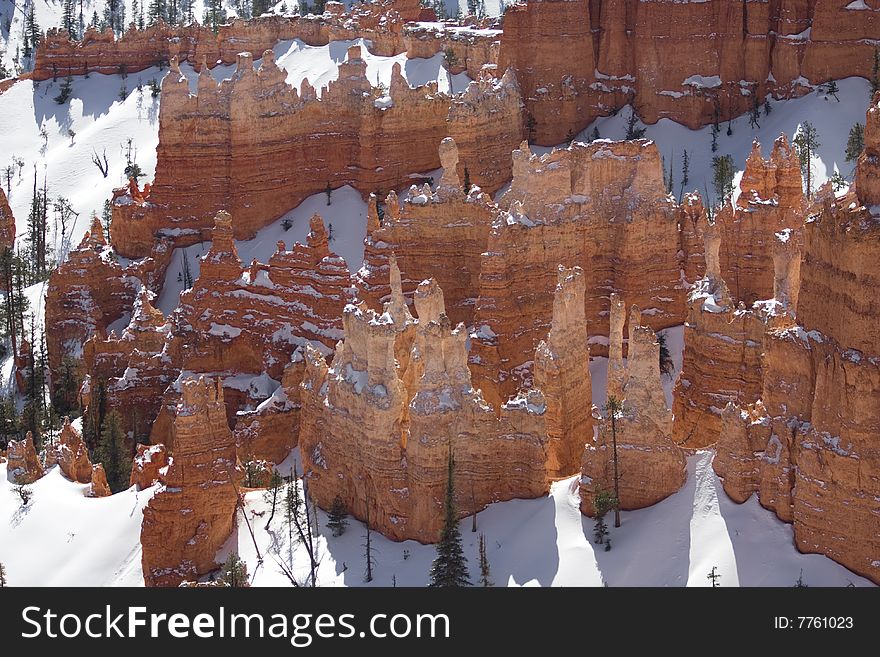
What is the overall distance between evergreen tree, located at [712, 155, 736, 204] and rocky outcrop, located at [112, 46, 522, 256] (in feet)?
27.2

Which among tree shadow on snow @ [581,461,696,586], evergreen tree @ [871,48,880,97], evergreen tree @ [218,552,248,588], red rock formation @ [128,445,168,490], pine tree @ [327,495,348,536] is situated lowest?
red rock formation @ [128,445,168,490]

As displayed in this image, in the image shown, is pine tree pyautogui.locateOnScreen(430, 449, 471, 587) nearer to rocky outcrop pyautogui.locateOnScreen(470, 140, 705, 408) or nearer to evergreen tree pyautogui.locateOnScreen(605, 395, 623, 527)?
evergreen tree pyautogui.locateOnScreen(605, 395, 623, 527)

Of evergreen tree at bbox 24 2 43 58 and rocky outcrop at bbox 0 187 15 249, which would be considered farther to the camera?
evergreen tree at bbox 24 2 43 58

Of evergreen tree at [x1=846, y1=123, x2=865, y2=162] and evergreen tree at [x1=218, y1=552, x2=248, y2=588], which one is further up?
evergreen tree at [x1=846, y1=123, x2=865, y2=162]

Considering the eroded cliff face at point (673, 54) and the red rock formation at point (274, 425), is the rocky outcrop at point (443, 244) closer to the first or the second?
the red rock formation at point (274, 425)

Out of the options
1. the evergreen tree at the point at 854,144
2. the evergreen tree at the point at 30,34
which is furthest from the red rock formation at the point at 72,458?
the evergreen tree at the point at 30,34

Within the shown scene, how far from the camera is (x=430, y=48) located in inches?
3201

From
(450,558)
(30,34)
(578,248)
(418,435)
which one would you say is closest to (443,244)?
(578,248)

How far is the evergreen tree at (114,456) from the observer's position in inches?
2020

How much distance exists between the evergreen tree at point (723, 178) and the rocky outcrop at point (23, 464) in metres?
26.6

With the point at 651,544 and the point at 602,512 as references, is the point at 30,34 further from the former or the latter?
the point at 651,544

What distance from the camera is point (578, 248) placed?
48688mm

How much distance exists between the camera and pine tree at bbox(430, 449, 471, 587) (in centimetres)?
3547

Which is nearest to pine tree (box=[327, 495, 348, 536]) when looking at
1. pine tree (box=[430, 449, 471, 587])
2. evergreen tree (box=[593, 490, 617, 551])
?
pine tree (box=[430, 449, 471, 587])
